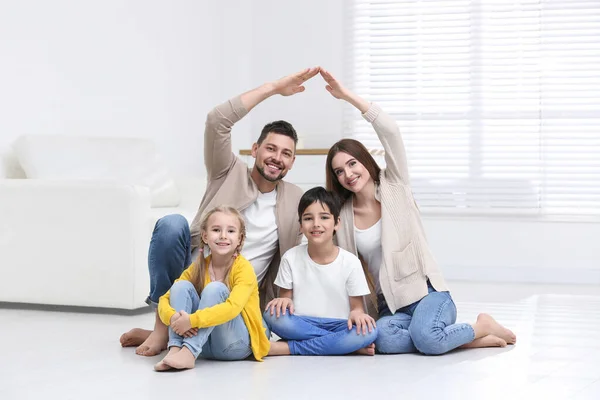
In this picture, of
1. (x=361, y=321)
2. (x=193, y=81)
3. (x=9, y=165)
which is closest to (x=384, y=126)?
(x=361, y=321)

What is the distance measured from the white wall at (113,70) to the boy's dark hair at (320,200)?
1898 millimetres

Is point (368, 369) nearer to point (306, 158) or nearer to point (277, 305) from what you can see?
point (277, 305)

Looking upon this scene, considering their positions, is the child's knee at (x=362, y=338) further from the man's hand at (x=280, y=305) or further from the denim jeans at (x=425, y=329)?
the man's hand at (x=280, y=305)

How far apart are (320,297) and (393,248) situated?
28cm

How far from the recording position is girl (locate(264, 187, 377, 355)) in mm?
2578

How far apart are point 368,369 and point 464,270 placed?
303 cm

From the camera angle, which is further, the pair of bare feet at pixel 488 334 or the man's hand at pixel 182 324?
the pair of bare feet at pixel 488 334

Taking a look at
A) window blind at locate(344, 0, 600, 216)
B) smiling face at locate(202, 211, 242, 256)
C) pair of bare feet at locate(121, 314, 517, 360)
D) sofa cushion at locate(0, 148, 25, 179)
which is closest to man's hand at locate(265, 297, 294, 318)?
pair of bare feet at locate(121, 314, 517, 360)

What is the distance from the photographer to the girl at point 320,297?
8.46 feet

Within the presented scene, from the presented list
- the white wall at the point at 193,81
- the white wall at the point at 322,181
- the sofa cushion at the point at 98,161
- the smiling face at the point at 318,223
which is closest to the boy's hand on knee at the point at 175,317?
the smiling face at the point at 318,223

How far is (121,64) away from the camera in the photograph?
4.77 m

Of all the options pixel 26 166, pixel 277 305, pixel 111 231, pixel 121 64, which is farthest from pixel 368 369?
pixel 121 64

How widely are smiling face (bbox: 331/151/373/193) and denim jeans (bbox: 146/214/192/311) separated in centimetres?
52

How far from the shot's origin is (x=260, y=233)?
2738 millimetres
